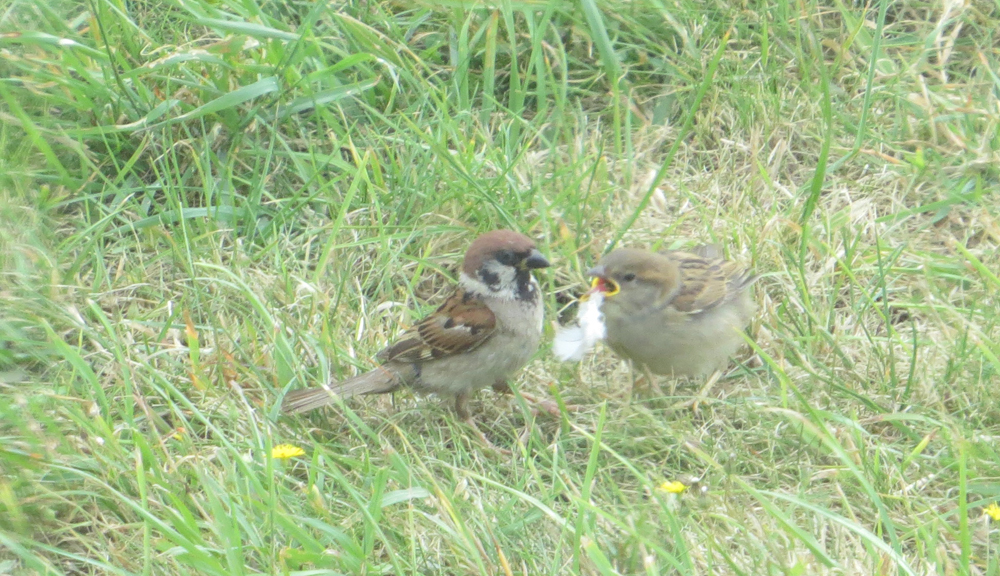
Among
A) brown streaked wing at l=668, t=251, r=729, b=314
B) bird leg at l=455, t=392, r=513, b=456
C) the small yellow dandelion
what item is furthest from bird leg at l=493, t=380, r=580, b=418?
the small yellow dandelion

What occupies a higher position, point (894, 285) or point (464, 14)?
point (464, 14)

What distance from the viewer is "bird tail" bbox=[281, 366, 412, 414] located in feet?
13.4

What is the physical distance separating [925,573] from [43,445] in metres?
2.40

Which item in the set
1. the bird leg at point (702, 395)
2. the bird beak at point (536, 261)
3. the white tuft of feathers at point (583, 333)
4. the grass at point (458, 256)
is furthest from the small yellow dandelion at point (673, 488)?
the bird beak at point (536, 261)

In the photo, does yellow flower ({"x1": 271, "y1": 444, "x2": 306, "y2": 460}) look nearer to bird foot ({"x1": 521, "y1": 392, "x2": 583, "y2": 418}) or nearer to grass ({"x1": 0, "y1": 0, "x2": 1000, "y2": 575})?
grass ({"x1": 0, "y1": 0, "x2": 1000, "y2": 575})

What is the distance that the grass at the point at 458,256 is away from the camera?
11.5 feet

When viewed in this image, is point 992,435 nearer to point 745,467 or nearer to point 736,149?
point 745,467

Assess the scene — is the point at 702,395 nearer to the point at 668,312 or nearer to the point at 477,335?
the point at 668,312

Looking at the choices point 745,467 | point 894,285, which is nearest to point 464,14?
point 894,285

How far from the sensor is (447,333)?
4.38 metres

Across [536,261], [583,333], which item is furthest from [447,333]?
[583,333]

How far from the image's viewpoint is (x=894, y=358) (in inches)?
164

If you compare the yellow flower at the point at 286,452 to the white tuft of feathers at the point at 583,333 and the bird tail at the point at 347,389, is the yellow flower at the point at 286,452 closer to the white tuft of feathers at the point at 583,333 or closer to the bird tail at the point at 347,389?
the bird tail at the point at 347,389

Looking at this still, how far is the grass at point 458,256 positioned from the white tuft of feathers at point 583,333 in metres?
0.12
